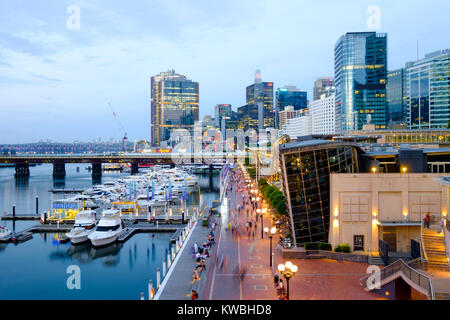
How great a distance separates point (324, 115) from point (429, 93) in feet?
148

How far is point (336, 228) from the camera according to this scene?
2417 centimetres

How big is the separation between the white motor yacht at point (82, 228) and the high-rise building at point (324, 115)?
462 ft

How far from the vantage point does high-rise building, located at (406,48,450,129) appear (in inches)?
5871

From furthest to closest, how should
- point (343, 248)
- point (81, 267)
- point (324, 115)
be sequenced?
point (324, 115) → point (81, 267) → point (343, 248)

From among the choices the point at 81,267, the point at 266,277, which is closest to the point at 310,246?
the point at 266,277

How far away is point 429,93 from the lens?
158m

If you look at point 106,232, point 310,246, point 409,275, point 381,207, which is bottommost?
point 106,232

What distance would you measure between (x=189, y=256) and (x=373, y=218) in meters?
12.6

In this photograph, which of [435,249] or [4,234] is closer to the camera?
[435,249]

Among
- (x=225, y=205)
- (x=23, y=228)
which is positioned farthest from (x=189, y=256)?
(x=23, y=228)

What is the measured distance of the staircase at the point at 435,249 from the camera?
16672mm

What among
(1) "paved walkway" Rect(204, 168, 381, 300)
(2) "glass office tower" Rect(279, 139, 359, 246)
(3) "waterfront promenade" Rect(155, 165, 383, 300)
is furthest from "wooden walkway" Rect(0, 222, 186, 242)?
(2) "glass office tower" Rect(279, 139, 359, 246)

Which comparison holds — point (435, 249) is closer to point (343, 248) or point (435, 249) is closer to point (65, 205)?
point (343, 248)
